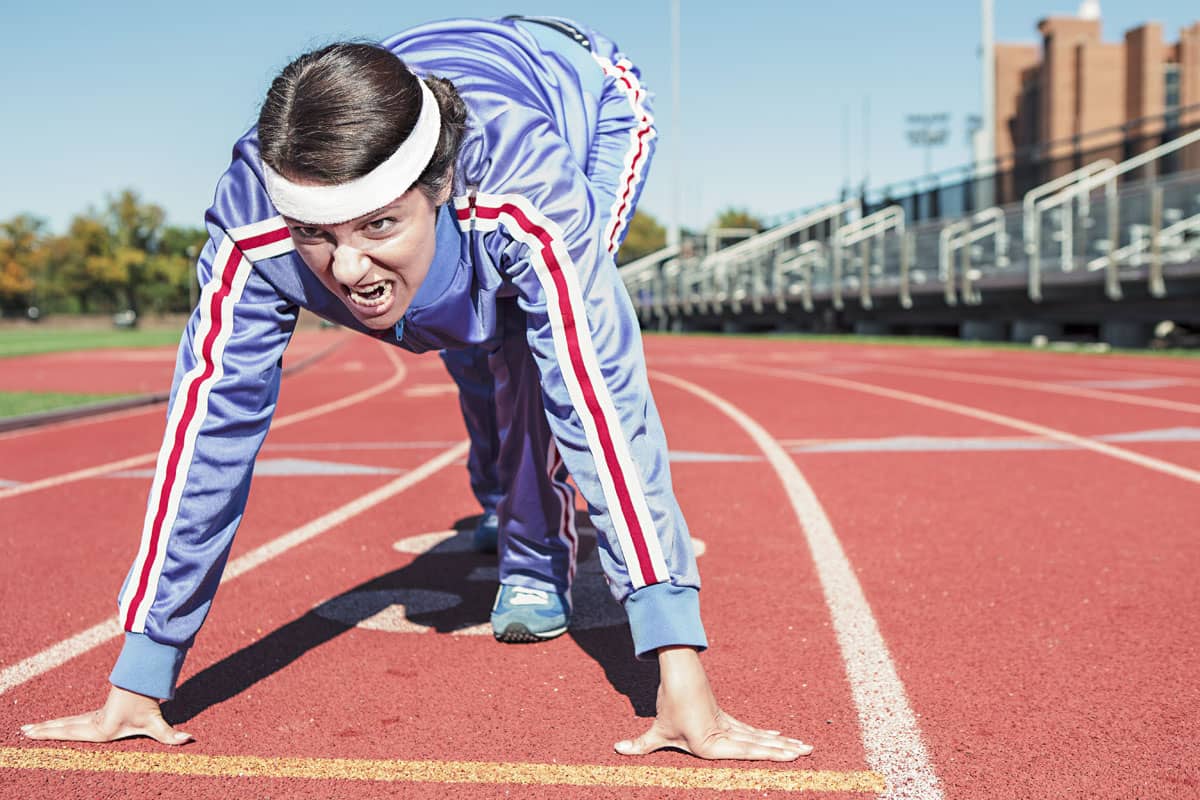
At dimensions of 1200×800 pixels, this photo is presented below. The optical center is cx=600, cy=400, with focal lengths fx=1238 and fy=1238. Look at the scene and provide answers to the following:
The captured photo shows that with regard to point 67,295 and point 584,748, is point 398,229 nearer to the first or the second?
point 584,748

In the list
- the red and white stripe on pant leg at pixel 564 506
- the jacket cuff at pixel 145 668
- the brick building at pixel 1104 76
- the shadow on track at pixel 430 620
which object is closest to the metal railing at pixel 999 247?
the brick building at pixel 1104 76

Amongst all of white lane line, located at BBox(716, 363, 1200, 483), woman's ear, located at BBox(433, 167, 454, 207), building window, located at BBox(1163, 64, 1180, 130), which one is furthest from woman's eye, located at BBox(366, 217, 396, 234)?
building window, located at BBox(1163, 64, 1180, 130)

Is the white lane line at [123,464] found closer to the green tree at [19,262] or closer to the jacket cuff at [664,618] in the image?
the jacket cuff at [664,618]

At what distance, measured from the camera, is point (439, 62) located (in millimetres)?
3006

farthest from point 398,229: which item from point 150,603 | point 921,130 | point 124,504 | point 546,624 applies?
point 921,130

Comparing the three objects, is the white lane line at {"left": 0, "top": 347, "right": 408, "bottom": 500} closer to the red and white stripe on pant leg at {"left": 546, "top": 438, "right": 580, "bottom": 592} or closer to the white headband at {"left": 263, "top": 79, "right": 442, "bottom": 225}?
the red and white stripe on pant leg at {"left": 546, "top": 438, "right": 580, "bottom": 592}

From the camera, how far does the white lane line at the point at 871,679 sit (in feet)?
8.04

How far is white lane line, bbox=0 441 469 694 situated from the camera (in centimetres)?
331

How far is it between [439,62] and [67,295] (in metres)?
105

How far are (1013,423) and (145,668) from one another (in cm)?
735

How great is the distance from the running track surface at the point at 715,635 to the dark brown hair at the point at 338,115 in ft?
3.97

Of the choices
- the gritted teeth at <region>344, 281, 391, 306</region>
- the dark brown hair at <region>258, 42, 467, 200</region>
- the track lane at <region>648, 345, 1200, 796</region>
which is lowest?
the track lane at <region>648, 345, 1200, 796</region>

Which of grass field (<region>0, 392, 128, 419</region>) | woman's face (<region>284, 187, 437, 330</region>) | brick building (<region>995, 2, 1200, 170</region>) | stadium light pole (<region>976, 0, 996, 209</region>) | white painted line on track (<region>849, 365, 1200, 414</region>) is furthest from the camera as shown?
brick building (<region>995, 2, 1200, 170</region>)

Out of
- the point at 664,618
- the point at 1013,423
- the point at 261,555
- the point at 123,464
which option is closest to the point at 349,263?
the point at 664,618
